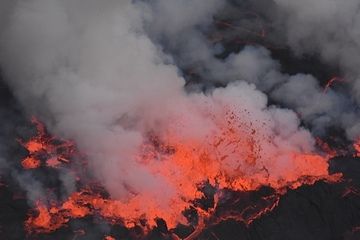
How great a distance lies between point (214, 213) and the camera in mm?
23141

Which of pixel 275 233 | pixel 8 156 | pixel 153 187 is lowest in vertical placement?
pixel 275 233

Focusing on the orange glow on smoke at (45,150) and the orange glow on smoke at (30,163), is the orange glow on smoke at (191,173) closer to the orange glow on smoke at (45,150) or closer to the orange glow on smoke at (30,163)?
the orange glow on smoke at (45,150)

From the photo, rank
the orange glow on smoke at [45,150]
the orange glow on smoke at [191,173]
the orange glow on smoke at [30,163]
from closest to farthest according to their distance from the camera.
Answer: the orange glow on smoke at [191,173]
the orange glow on smoke at [30,163]
the orange glow on smoke at [45,150]

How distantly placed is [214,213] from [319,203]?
4.03m

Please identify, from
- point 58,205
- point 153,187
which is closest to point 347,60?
point 153,187

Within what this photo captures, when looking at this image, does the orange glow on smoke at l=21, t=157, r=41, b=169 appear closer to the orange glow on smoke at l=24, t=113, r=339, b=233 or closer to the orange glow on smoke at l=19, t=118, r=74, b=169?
the orange glow on smoke at l=19, t=118, r=74, b=169

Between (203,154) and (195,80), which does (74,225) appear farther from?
(195,80)

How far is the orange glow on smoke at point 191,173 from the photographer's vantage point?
2247 centimetres

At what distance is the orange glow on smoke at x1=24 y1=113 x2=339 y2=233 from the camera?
22469 mm

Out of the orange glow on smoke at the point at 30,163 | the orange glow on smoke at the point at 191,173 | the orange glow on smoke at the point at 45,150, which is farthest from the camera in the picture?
the orange glow on smoke at the point at 45,150

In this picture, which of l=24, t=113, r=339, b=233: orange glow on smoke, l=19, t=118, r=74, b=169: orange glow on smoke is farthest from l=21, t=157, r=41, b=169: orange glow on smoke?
l=24, t=113, r=339, b=233: orange glow on smoke

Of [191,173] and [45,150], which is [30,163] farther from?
[191,173]

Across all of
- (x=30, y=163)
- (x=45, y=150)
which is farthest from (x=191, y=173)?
(x=30, y=163)

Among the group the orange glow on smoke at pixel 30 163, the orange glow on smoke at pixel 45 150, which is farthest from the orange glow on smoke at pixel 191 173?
the orange glow on smoke at pixel 30 163
